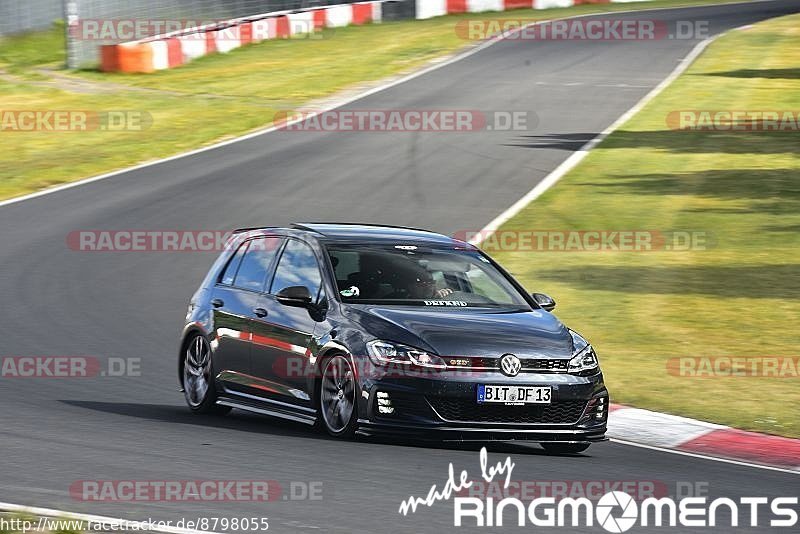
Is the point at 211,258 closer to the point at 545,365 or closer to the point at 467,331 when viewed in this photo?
the point at 467,331

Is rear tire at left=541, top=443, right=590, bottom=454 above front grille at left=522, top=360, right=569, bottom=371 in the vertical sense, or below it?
below

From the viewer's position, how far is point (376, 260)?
11453mm

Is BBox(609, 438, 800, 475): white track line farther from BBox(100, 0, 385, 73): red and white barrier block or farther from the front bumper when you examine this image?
BBox(100, 0, 385, 73): red and white barrier block

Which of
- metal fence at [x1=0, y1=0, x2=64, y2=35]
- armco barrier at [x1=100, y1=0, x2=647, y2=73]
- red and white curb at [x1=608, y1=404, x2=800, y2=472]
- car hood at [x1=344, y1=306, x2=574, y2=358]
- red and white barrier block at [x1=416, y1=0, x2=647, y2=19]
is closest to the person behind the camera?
car hood at [x1=344, y1=306, x2=574, y2=358]

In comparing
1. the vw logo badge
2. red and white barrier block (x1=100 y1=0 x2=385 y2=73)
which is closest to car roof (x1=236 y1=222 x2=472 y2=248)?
the vw logo badge

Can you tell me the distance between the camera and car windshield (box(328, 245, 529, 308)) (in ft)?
36.8

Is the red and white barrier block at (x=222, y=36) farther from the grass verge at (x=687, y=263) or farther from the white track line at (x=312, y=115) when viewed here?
the grass verge at (x=687, y=263)

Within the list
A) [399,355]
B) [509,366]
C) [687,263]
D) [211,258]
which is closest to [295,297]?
[399,355]

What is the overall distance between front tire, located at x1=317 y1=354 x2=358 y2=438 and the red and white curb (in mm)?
2171

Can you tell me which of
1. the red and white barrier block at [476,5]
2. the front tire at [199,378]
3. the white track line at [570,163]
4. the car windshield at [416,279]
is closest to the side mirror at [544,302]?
the car windshield at [416,279]

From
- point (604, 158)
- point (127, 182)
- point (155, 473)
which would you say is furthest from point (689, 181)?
point (155, 473)

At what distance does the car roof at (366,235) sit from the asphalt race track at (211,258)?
1.42m

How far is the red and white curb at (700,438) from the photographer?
10922 mm

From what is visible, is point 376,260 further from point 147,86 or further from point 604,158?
point 147,86
